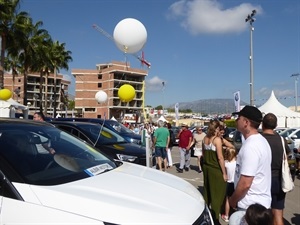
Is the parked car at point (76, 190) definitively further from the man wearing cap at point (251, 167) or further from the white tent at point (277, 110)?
the white tent at point (277, 110)

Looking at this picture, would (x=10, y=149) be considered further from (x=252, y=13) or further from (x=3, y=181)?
(x=252, y=13)

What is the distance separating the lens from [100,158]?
365cm

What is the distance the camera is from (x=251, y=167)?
312 centimetres

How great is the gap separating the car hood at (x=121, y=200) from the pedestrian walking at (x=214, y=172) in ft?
7.95

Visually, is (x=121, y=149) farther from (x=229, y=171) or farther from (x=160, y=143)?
(x=160, y=143)

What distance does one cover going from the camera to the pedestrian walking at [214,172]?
5199 millimetres

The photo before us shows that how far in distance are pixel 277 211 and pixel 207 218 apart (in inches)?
68.7

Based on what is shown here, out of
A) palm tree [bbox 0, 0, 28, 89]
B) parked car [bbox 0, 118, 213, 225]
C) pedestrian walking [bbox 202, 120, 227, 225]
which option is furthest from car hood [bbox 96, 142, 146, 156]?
palm tree [bbox 0, 0, 28, 89]

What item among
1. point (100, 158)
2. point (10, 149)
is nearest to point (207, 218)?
point (100, 158)

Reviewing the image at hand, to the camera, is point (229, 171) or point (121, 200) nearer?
point (121, 200)

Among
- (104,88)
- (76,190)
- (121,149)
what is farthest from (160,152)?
(104,88)

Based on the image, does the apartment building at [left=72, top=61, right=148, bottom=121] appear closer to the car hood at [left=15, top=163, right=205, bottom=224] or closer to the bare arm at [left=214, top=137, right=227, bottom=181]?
the bare arm at [left=214, top=137, right=227, bottom=181]

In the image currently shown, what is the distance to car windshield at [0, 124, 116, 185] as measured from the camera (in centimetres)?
A: 254

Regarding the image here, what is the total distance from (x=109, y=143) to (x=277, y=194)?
4.66 meters
